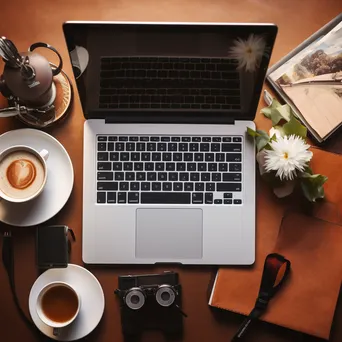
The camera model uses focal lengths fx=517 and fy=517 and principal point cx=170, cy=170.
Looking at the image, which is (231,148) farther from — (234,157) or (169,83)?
(169,83)

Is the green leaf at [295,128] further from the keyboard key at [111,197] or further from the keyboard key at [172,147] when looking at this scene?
the keyboard key at [111,197]

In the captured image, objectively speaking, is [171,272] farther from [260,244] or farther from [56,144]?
[56,144]

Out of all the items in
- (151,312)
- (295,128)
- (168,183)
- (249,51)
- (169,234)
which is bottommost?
(151,312)

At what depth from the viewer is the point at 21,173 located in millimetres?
1012

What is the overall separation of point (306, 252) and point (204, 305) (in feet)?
0.76

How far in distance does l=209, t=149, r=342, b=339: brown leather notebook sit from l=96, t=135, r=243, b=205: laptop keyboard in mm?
85

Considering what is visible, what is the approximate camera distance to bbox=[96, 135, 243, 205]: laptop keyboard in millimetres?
1032

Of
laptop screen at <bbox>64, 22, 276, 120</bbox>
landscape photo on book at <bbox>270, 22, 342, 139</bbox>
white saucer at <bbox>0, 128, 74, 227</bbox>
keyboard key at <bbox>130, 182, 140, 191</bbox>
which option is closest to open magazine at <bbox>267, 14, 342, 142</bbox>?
landscape photo on book at <bbox>270, 22, 342, 139</bbox>

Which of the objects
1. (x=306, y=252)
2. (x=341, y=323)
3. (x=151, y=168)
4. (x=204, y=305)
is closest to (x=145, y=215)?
(x=151, y=168)

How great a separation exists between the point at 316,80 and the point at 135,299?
0.57 metres

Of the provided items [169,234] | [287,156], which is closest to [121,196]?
[169,234]

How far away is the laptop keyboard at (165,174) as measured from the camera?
1032mm

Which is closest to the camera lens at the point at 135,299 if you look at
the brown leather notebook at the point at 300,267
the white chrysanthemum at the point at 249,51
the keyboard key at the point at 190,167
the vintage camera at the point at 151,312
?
the vintage camera at the point at 151,312

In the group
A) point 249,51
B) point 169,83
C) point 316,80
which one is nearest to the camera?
point 249,51
